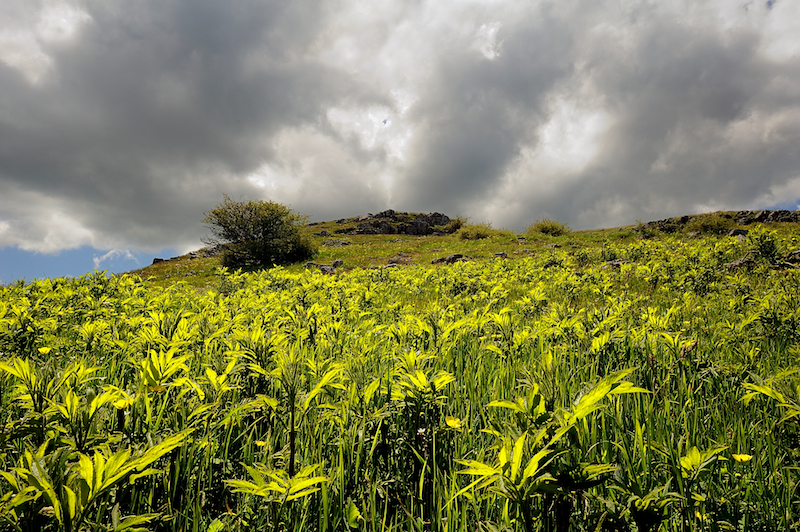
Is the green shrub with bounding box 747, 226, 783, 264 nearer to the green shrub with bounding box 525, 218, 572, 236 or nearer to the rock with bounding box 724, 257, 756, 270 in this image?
the rock with bounding box 724, 257, 756, 270

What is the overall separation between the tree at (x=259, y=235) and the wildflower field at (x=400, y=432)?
71.5 ft

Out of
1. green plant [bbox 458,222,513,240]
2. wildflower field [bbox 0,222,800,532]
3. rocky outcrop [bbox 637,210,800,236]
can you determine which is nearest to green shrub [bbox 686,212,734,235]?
rocky outcrop [bbox 637,210,800,236]

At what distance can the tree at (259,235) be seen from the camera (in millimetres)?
25302

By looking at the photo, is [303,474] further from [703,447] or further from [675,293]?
[675,293]

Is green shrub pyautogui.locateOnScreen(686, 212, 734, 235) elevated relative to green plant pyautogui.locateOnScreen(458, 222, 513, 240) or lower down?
lower down

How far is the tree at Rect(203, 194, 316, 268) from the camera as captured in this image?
83.0ft

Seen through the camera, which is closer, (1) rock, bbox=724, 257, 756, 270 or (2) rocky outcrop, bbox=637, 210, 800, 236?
(1) rock, bbox=724, 257, 756, 270

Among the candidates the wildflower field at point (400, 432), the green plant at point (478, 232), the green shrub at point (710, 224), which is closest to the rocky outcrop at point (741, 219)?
the green shrub at point (710, 224)

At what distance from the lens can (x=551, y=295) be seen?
7.23 metres

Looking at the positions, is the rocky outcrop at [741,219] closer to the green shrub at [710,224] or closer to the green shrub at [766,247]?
the green shrub at [710,224]

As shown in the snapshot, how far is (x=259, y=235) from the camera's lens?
87.6 ft

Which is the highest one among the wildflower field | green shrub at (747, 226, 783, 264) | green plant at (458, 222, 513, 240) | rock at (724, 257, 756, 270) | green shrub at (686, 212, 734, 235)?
green plant at (458, 222, 513, 240)

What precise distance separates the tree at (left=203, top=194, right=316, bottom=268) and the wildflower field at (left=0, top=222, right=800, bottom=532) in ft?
71.5

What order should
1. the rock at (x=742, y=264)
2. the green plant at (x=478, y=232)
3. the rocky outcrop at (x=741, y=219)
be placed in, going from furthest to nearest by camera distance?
1. the green plant at (x=478, y=232)
2. the rocky outcrop at (x=741, y=219)
3. the rock at (x=742, y=264)
